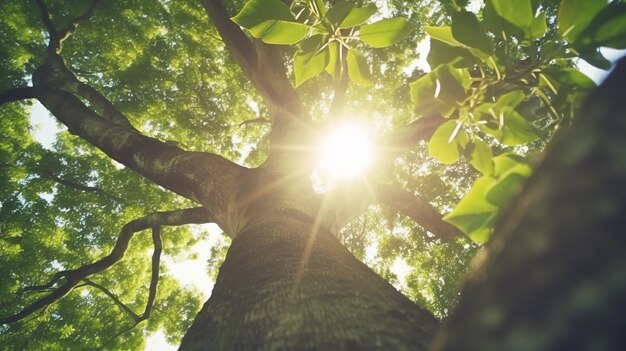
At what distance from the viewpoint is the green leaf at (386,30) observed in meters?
1.15

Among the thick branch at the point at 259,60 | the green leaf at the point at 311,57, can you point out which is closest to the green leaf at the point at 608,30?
the green leaf at the point at 311,57

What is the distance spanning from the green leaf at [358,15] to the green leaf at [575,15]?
47cm

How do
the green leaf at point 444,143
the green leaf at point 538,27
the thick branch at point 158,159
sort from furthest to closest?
the thick branch at point 158,159 → the green leaf at point 444,143 → the green leaf at point 538,27

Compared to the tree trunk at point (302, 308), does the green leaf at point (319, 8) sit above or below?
above

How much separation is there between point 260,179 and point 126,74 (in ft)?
24.3

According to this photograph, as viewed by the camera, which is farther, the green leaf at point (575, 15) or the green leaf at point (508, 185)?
the green leaf at point (575, 15)

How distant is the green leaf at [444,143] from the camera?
1137mm

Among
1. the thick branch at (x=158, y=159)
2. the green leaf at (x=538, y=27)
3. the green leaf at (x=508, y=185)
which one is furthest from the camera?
the thick branch at (x=158, y=159)

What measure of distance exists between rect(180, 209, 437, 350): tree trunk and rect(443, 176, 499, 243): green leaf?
1.14 ft

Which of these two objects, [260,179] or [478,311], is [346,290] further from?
[260,179]

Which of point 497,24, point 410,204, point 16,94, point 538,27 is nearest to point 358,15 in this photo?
point 497,24

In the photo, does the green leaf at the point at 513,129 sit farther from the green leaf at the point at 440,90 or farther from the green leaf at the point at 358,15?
the green leaf at the point at 358,15

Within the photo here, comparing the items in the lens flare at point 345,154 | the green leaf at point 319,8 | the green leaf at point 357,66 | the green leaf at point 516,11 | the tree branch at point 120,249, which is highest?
the tree branch at point 120,249

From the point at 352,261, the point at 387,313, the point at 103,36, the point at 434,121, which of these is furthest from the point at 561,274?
the point at 103,36
